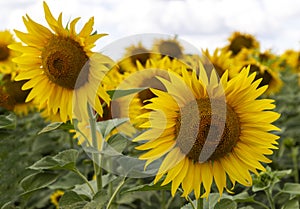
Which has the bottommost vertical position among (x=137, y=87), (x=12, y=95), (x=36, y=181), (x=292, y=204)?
(x=36, y=181)

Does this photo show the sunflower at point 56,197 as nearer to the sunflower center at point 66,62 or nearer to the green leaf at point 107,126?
the green leaf at point 107,126

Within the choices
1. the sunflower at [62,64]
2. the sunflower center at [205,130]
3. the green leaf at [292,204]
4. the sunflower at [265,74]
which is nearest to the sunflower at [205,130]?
the sunflower center at [205,130]

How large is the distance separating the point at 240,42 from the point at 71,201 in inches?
116

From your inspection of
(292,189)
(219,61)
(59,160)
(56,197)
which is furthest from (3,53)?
(292,189)

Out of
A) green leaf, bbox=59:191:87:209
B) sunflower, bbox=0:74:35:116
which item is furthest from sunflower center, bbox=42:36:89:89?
sunflower, bbox=0:74:35:116

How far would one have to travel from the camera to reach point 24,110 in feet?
9.05

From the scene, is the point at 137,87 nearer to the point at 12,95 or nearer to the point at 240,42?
the point at 12,95

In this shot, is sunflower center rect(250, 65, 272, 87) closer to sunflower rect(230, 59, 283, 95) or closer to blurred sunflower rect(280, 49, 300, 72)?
sunflower rect(230, 59, 283, 95)

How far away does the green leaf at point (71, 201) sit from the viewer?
1438mm

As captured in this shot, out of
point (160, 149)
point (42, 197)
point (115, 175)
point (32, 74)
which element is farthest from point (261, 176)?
point (42, 197)

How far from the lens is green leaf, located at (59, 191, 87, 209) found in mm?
1438

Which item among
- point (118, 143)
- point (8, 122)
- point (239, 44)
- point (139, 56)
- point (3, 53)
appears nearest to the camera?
point (118, 143)

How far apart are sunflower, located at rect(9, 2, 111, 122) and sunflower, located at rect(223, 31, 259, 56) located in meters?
2.81

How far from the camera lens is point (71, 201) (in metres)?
1.49
